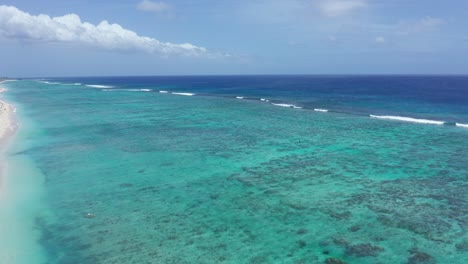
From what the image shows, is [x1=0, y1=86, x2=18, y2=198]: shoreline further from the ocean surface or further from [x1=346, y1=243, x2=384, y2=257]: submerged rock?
[x1=346, y1=243, x2=384, y2=257]: submerged rock

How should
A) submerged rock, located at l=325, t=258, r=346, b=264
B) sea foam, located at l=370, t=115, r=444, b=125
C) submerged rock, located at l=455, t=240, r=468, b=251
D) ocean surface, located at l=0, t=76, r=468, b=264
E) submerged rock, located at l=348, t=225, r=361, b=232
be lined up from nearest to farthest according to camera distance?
submerged rock, located at l=325, t=258, r=346, b=264, submerged rock, located at l=455, t=240, r=468, b=251, ocean surface, located at l=0, t=76, r=468, b=264, submerged rock, located at l=348, t=225, r=361, b=232, sea foam, located at l=370, t=115, r=444, b=125

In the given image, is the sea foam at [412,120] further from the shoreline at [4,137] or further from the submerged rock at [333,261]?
the shoreline at [4,137]

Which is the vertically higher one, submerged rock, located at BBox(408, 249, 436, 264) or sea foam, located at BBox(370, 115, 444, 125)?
sea foam, located at BBox(370, 115, 444, 125)

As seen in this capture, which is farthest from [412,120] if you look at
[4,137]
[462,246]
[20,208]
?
[4,137]

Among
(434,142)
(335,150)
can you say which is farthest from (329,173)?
(434,142)

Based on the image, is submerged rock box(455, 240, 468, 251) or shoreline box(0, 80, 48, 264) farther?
shoreline box(0, 80, 48, 264)

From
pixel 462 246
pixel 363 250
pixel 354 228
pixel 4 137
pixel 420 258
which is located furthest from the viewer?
pixel 4 137

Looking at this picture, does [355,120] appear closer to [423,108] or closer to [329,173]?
[423,108]

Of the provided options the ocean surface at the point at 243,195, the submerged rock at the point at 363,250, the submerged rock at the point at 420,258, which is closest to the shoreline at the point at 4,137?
the ocean surface at the point at 243,195

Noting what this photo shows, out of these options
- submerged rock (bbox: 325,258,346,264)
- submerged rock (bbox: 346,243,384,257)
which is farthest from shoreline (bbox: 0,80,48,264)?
submerged rock (bbox: 346,243,384,257)

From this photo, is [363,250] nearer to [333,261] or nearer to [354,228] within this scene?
[333,261]
